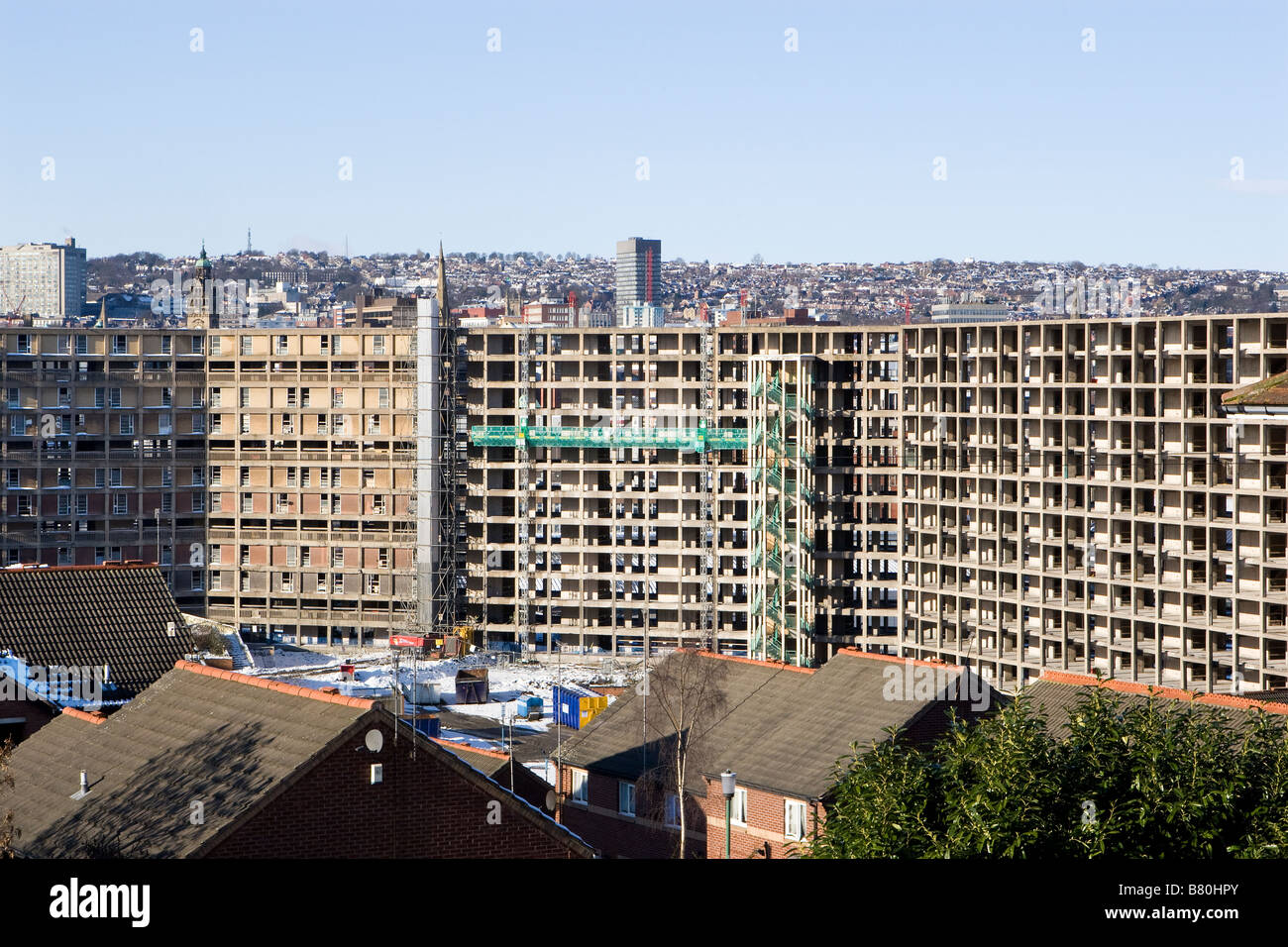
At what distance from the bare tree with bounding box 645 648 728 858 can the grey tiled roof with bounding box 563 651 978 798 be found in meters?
0.18

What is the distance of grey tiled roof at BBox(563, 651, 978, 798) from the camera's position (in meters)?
44.5

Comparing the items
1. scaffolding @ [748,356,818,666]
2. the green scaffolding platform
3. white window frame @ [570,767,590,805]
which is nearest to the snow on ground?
scaffolding @ [748,356,818,666]

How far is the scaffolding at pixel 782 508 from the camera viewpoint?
10288 cm

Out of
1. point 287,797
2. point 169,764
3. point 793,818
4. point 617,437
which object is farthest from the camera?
point 617,437

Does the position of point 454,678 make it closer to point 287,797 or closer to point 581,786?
point 581,786

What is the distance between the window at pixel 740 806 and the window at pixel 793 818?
1538 millimetres

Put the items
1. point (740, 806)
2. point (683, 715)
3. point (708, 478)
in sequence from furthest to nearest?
point (708, 478), point (683, 715), point (740, 806)

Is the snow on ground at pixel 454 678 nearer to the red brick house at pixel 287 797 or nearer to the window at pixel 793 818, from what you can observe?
the window at pixel 793 818

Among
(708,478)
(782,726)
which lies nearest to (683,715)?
(782,726)

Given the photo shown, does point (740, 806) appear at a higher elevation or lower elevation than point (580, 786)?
higher

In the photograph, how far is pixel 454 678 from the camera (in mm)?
104000

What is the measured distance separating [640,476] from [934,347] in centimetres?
2398

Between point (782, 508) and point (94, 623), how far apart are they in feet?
205

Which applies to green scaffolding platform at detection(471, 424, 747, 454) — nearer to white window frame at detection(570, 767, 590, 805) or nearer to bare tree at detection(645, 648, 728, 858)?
bare tree at detection(645, 648, 728, 858)
